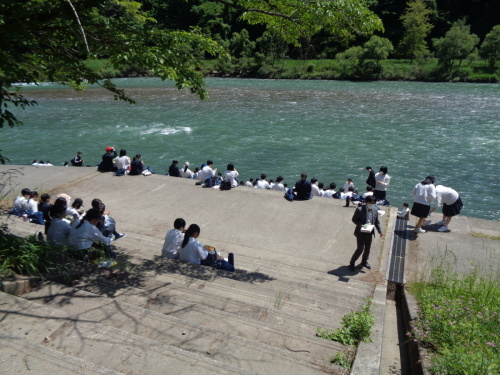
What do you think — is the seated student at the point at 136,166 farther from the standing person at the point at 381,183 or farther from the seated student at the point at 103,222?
the standing person at the point at 381,183

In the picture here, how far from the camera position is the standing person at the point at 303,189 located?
35.7 ft

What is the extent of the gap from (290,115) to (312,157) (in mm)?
10772

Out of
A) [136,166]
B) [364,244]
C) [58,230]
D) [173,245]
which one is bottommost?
[364,244]

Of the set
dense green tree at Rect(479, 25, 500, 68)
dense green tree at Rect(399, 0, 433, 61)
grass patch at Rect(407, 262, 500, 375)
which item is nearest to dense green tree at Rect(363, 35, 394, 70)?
dense green tree at Rect(399, 0, 433, 61)

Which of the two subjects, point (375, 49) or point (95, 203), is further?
point (375, 49)

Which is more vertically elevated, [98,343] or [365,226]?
[98,343]

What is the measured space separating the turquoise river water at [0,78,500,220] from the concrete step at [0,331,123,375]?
46.5ft

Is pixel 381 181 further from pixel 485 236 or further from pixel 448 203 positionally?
pixel 485 236

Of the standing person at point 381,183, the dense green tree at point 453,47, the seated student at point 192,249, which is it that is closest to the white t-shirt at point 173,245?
the seated student at point 192,249

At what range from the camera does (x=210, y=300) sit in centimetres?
481

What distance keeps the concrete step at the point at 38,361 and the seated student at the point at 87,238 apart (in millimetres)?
2904

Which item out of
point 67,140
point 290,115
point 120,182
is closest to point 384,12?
point 290,115

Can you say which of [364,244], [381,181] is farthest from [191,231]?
[381,181]

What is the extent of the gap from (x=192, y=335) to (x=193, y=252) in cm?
304
